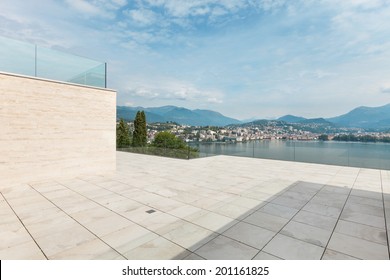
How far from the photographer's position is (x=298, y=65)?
555 inches

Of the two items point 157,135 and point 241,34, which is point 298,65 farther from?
point 157,135

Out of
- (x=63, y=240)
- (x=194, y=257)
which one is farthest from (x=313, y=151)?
(x=63, y=240)

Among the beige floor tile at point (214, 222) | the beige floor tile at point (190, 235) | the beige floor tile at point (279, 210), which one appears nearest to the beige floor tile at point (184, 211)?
the beige floor tile at point (214, 222)

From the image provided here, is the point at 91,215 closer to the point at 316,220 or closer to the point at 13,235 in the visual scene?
the point at 13,235

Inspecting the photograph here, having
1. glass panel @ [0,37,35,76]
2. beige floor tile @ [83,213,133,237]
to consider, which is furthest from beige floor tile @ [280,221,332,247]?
glass panel @ [0,37,35,76]

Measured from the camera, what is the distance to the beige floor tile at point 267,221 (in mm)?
3592

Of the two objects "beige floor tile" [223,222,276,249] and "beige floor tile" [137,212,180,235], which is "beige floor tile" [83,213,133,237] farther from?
"beige floor tile" [223,222,276,249]

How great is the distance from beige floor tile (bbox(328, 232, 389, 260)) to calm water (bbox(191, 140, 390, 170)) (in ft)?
27.4

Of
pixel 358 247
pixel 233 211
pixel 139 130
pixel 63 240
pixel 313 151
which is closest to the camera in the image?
pixel 358 247

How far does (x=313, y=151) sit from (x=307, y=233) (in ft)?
30.5

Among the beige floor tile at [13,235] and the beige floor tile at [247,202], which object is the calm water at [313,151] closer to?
the beige floor tile at [247,202]

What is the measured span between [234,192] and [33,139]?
644 centimetres

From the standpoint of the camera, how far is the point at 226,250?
281cm

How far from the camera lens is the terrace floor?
111 inches
